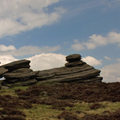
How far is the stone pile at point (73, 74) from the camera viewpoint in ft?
128

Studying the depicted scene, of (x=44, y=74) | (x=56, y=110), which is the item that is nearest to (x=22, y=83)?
(x=44, y=74)

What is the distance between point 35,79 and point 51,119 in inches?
991

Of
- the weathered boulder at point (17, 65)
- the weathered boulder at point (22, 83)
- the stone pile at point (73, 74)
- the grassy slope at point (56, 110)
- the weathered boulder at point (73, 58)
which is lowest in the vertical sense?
the grassy slope at point (56, 110)

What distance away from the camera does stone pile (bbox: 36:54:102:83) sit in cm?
3914

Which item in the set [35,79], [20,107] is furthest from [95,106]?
[35,79]

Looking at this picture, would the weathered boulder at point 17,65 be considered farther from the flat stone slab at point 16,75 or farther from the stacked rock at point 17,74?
the flat stone slab at point 16,75

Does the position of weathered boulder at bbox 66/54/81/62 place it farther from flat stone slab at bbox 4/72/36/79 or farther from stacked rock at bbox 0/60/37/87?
flat stone slab at bbox 4/72/36/79

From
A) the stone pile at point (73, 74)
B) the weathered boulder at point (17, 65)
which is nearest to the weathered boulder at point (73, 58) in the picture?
the stone pile at point (73, 74)

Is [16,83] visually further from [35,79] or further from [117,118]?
[117,118]

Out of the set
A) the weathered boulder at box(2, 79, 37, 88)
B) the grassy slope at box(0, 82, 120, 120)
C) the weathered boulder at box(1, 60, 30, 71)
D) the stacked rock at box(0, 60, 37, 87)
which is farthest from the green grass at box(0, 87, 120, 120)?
the weathered boulder at box(1, 60, 30, 71)

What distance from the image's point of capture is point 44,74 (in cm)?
4084

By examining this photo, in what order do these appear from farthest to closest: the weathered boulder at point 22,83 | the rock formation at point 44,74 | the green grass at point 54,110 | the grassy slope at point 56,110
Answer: the rock formation at point 44,74 → the weathered boulder at point 22,83 → the green grass at point 54,110 → the grassy slope at point 56,110

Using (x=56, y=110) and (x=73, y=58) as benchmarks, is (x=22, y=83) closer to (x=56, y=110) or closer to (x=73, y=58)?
(x=73, y=58)

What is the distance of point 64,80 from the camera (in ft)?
127
